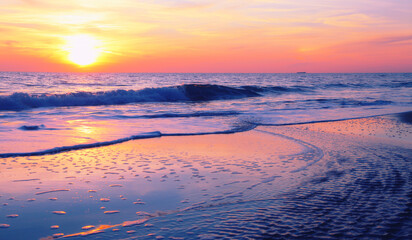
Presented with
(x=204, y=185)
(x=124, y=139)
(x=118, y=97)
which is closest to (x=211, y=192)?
(x=204, y=185)

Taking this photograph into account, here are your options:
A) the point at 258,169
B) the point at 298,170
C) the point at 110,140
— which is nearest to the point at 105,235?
the point at 258,169

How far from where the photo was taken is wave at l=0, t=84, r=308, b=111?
2026cm

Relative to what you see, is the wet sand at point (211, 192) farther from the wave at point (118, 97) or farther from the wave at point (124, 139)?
the wave at point (118, 97)

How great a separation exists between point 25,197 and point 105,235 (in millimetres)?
1748

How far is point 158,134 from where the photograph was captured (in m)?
9.80

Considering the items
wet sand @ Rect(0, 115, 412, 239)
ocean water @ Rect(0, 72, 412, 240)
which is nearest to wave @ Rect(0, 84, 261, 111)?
ocean water @ Rect(0, 72, 412, 240)

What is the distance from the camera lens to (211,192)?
15.4 feet

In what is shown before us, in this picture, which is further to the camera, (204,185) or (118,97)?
(118,97)

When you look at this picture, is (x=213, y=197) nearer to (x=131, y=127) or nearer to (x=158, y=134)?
(x=158, y=134)

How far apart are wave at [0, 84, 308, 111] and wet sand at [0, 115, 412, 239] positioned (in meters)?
14.8

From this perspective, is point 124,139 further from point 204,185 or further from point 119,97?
point 119,97

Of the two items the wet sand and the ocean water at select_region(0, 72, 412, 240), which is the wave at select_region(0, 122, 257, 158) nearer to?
the ocean water at select_region(0, 72, 412, 240)

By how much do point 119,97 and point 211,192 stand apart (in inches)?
859

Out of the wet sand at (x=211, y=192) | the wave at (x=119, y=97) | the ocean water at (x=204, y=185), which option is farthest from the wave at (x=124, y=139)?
the wave at (x=119, y=97)
